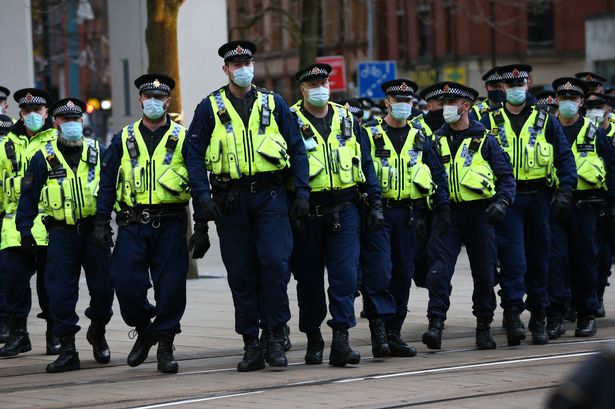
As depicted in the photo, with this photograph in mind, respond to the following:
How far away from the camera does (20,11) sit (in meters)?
22.6

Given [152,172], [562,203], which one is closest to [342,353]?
[152,172]

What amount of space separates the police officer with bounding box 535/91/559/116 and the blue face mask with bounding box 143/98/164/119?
4.34m

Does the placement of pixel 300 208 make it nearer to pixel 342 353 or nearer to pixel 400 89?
pixel 342 353

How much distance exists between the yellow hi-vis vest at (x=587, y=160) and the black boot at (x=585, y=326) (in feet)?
3.57

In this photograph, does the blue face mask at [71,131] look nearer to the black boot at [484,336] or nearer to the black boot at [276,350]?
the black boot at [276,350]

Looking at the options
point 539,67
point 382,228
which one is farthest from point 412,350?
point 539,67

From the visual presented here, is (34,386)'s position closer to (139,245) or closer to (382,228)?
(139,245)

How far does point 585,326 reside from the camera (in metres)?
12.3

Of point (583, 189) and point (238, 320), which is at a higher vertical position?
point (583, 189)

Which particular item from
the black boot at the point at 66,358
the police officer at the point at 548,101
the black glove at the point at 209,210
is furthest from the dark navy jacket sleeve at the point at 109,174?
the police officer at the point at 548,101

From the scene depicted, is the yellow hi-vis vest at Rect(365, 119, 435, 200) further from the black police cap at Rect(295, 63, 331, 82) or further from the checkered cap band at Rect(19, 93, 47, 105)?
the checkered cap band at Rect(19, 93, 47, 105)

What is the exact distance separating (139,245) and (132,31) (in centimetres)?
1314

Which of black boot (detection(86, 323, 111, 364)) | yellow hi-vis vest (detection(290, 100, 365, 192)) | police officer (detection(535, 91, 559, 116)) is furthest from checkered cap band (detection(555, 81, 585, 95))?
black boot (detection(86, 323, 111, 364))

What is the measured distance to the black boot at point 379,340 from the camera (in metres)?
10.8
